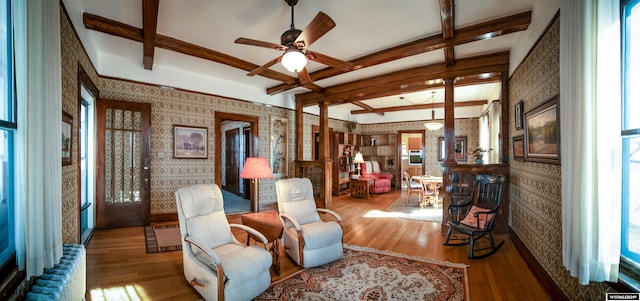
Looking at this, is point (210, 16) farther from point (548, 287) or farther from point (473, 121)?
point (473, 121)

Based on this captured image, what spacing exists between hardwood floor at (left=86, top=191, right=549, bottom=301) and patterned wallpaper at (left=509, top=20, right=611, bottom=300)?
317mm

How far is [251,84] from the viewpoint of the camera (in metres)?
5.90

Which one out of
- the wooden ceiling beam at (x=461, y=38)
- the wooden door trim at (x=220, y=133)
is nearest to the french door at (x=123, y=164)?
the wooden door trim at (x=220, y=133)

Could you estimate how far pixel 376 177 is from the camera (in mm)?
8422

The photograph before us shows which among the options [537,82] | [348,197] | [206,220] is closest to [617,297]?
[537,82]

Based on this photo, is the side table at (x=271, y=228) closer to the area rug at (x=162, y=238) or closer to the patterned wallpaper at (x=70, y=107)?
the area rug at (x=162, y=238)

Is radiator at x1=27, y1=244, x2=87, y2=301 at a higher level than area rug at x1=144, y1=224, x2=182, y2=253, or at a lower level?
higher

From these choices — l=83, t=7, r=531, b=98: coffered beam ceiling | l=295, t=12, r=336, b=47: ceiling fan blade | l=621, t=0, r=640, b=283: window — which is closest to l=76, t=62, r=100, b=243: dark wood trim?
l=83, t=7, r=531, b=98: coffered beam ceiling

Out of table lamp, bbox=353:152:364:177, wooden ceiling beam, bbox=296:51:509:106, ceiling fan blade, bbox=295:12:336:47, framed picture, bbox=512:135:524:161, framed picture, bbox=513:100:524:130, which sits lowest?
table lamp, bbox=353:152:364:177

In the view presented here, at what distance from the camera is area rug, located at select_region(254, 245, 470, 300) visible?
2398 mm

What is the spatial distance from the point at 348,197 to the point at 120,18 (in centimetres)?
646

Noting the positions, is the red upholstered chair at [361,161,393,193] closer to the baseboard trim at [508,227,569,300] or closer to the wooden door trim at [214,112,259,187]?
the wooden door trim at [214,112,259,187]

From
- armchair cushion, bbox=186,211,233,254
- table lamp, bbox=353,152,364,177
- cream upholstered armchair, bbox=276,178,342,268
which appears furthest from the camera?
table lamp, bbox=353,152,364,177

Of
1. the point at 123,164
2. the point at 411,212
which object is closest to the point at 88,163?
the point at 123,164
